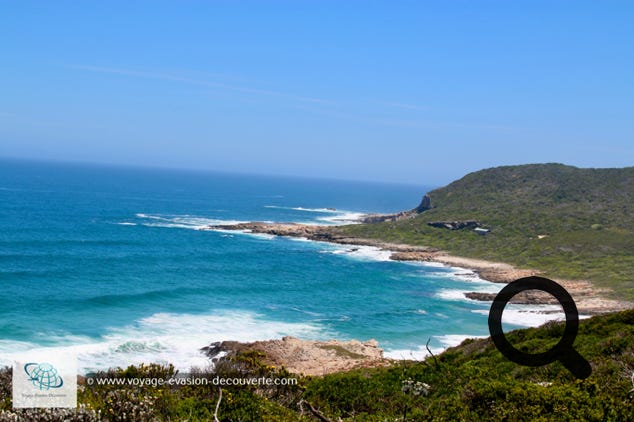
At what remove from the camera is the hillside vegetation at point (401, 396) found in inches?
373

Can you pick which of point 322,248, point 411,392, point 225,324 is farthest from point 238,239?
point 411,392

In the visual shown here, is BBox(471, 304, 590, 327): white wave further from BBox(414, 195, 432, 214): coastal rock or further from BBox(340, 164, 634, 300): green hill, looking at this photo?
BBox(414, 195, 432, 214): coastal rock

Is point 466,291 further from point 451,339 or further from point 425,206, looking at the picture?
point 425,206

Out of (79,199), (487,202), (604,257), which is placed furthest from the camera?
(79,199)

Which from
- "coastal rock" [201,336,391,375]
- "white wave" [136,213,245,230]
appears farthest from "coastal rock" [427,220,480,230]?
"coastal rock" [201,336,391,375]

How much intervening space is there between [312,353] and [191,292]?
1754cm

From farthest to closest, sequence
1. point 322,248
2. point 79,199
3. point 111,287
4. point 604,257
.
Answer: point 79,199 → point 322,248 → point 604,257 → point 111,287

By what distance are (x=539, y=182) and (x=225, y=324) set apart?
87074 millimetres

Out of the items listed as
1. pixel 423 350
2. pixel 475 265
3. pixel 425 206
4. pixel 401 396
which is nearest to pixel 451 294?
pixel 423 350

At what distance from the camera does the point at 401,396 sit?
46.6 ft

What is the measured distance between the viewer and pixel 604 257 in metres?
69.4

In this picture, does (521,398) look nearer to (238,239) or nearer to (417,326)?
(417,326)

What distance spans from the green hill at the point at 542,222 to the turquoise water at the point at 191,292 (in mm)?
12039

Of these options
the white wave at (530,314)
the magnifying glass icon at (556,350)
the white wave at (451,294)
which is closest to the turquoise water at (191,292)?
the white wave at (451,294)
